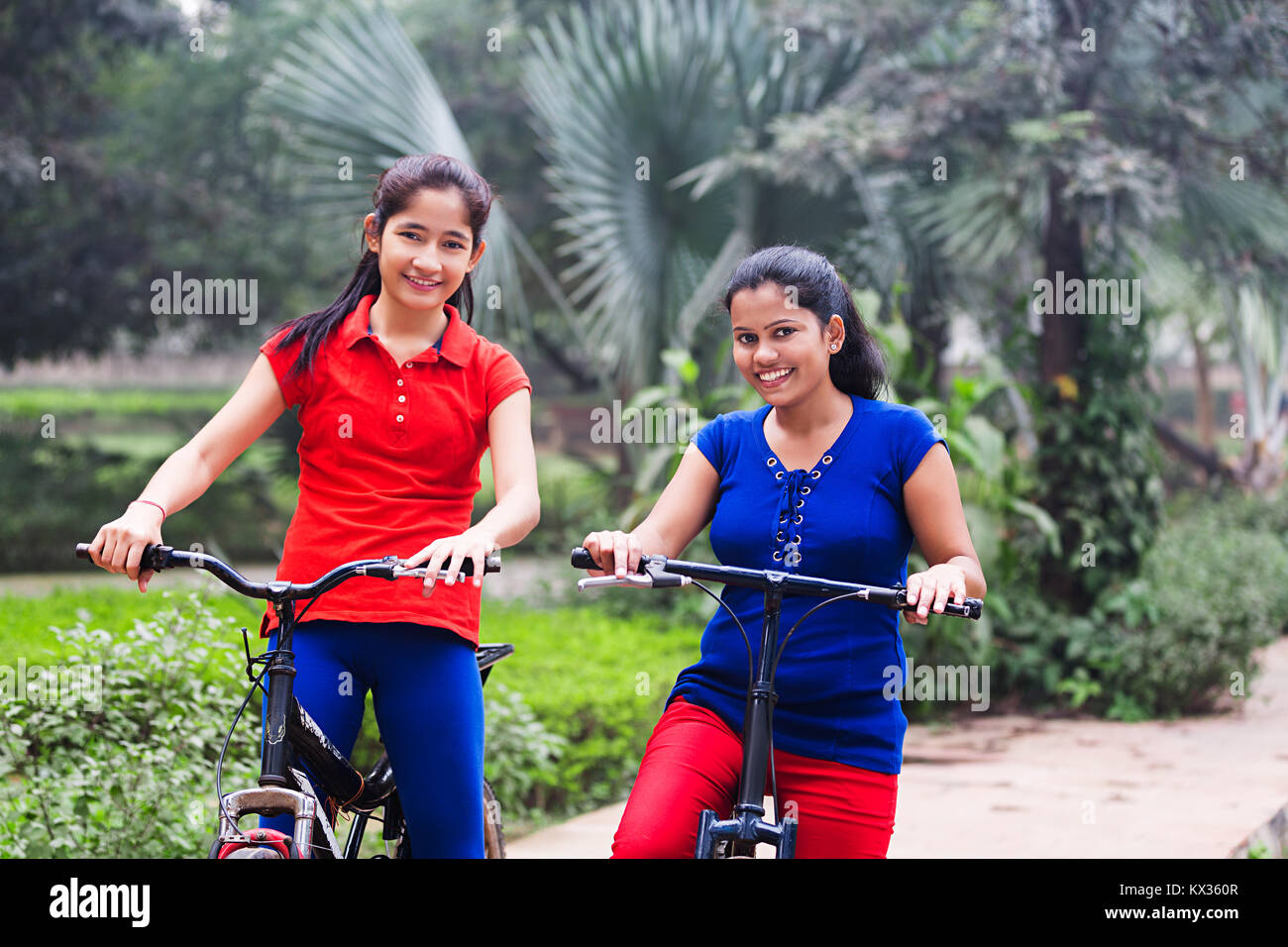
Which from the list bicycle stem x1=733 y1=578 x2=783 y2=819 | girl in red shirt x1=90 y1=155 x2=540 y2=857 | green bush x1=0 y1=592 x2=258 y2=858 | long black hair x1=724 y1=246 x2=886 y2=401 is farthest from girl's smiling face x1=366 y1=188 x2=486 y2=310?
green bush x1=0 y1=592 x2=258 y2=858

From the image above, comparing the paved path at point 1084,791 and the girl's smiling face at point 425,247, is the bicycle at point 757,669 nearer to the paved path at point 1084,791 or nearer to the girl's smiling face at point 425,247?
the girl's smiling face at point 425,247

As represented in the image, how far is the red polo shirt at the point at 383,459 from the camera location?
7.62 feet

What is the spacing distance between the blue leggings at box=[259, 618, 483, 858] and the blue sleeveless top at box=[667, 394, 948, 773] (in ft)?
1.34

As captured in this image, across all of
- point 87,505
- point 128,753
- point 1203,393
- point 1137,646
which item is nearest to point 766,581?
point 128,753

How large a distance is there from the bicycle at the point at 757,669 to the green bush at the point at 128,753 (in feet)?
6.38

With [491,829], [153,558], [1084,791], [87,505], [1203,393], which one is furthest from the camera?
[1203,393]

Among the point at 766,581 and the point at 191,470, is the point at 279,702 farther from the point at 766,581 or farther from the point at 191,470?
the point at 766,581

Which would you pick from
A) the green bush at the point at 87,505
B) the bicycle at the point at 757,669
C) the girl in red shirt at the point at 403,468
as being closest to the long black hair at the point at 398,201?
the girl in red shirt at the point at 403,468

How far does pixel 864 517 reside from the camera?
229 centimetres

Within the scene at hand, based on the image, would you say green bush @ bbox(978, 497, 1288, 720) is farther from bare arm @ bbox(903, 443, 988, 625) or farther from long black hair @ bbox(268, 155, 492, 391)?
long black hair @ bbox(268, 155, 492, 391)

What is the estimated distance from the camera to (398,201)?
2408mm

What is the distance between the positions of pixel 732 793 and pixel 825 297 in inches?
34.2

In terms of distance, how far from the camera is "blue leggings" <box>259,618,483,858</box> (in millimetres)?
2326
